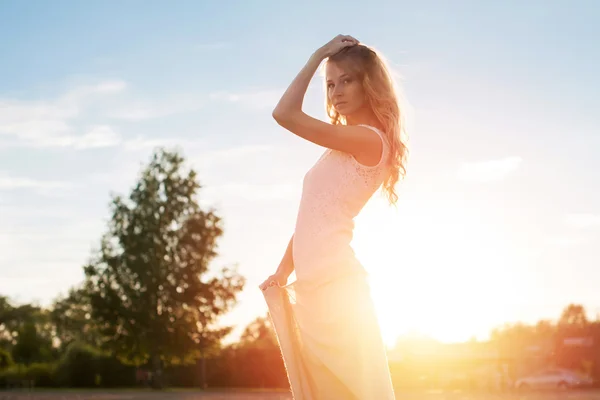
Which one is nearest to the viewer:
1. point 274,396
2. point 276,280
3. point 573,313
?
point 276,280

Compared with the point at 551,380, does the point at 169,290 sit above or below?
above

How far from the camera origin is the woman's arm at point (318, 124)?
2723 mm

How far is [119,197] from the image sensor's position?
4416 centimetres

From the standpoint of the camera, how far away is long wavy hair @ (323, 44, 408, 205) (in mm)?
2893

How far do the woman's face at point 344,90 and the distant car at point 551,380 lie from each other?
39.5 m

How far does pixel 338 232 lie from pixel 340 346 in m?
0.38

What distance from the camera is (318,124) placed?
108 inches

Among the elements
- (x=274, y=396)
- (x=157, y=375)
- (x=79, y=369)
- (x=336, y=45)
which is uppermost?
(x=336, y=45)

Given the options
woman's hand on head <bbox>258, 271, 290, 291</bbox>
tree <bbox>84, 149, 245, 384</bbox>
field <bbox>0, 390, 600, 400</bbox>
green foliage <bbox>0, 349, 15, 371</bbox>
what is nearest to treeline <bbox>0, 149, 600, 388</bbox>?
tree <bbox>84, 149, 245, 384</bbox>

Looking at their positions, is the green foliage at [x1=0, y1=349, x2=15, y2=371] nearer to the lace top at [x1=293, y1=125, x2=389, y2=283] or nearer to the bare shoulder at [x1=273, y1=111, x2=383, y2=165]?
the lace top at [x1=293, y1=125, x2=389, y2=283]

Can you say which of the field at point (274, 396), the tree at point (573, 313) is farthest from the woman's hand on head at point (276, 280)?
the tree at point (573, 313)

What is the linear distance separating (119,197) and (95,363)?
1267 cm

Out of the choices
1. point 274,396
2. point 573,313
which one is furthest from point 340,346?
point 573,313

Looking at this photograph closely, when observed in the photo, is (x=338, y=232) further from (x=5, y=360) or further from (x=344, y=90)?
(x=5, y=360)
